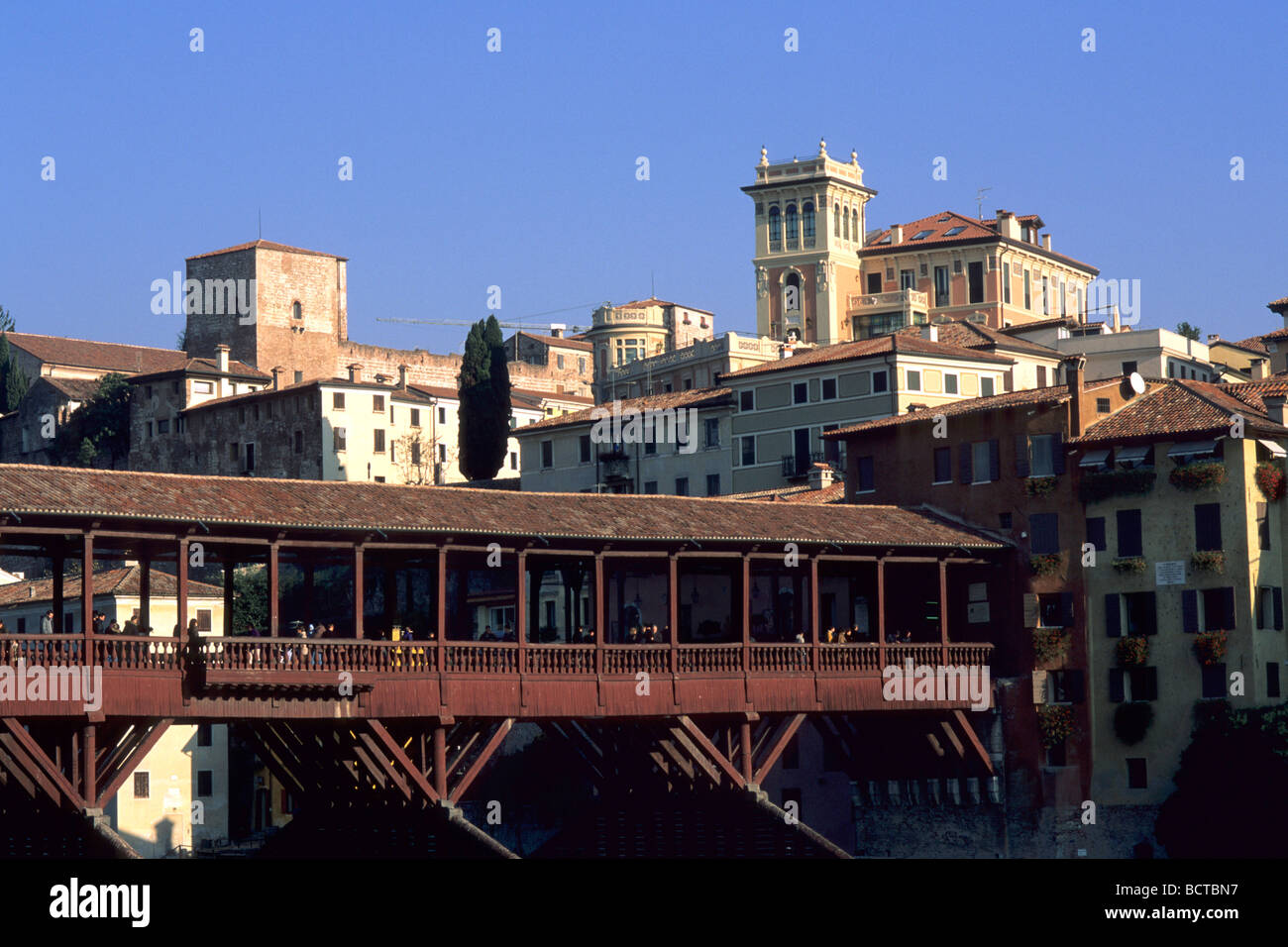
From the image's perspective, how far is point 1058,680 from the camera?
204 feet

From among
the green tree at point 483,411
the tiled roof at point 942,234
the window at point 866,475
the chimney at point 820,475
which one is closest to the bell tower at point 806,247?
the tiled roof at point 942,234

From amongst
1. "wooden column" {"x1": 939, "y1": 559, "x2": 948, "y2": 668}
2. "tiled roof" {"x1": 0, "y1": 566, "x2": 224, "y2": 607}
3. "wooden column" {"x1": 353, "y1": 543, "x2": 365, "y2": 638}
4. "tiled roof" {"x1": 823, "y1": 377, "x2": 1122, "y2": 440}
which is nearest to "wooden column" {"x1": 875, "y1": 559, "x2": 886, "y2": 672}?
"wooden column" {"x1": 939, "y1": 559, "x2": 948, "y2": 668}

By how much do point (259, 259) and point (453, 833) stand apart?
94632 millimetres

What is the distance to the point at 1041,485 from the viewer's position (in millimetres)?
63062

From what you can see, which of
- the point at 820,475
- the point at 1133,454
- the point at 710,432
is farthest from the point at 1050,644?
the point at 710,432

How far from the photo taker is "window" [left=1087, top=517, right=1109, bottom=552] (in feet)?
204

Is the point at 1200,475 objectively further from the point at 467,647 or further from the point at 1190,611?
Answer: the point at 467,647

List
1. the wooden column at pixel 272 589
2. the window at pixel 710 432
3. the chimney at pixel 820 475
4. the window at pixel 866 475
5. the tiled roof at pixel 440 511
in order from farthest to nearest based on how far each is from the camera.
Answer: the window at pixel 710 432 → the chimney at pixel 820 475 → the window at pixel 866 475 → the wooden column at pixel 272 589 → the tiled roof at pixel 440 511

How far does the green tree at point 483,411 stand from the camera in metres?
108

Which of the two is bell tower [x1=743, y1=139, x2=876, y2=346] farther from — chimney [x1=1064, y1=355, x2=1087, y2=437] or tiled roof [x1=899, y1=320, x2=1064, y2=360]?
chimney [x1=1064, y1=355, x2=1087, y2=437]

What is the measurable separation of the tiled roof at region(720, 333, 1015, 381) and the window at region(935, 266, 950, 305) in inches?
1278

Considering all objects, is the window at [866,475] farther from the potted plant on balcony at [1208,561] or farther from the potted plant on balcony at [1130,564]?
the potted plant on balcony at [1208,561]

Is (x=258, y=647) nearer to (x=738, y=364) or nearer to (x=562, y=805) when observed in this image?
(x=562, y=805)

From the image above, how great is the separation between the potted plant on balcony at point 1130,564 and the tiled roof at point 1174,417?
3.22m
